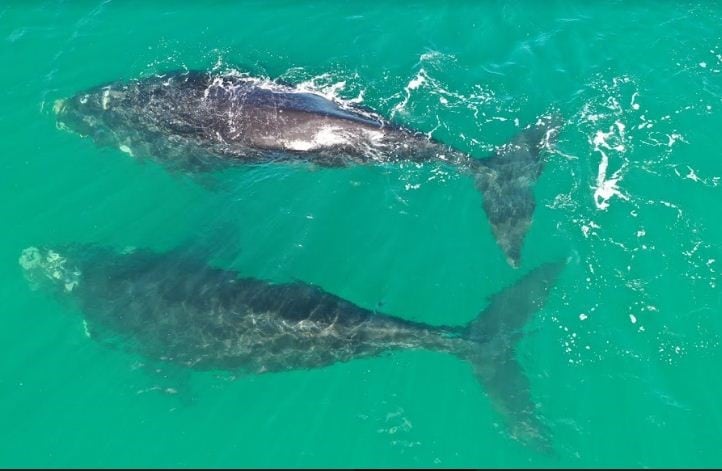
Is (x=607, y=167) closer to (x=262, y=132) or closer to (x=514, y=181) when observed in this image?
(x=514, y=181)

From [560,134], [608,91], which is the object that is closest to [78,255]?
[560,134]

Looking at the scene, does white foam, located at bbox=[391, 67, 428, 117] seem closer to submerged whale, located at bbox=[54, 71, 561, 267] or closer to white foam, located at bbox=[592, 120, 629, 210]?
submerged whale, located at bbox=[54, 71, 561, 267]

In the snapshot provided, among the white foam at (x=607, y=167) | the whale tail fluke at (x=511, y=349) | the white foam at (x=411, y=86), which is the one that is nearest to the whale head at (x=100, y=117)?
the white foam at (x=411, y=86)

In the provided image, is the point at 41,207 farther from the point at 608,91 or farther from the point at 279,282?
the point at 608,91

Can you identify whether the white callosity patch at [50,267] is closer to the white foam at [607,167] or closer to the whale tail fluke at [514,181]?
the whale tail fluke at [514,181]

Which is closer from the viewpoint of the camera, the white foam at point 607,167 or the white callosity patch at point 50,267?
the white callosity patch at point 50,267

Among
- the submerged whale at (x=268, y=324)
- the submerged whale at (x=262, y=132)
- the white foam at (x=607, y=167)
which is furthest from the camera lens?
the submerged whale at (x=262, y=132)
